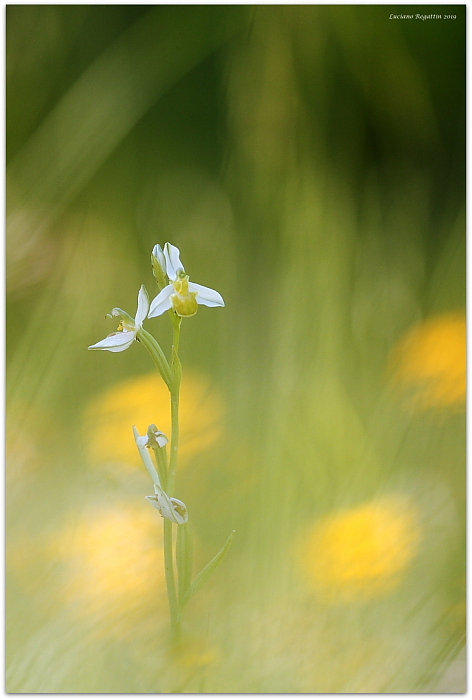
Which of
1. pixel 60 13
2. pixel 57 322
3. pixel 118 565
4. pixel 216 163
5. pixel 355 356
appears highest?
pixel 60 13

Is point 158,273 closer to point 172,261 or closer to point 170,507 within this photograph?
point 172,261

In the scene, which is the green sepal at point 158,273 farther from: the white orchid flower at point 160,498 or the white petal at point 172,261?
the white orchid flower at point 160,498

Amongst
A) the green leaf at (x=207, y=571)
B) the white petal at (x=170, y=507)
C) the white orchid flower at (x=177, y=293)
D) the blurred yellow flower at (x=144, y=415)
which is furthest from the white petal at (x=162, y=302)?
the green leaf at (x=207, y=571)

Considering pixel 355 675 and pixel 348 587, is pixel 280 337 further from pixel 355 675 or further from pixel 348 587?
pixel 355 675

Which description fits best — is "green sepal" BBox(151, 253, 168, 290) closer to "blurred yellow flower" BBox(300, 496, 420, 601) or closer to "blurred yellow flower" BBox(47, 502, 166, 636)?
"blurred yellow flower" BBox(47, 502, 166, 636)

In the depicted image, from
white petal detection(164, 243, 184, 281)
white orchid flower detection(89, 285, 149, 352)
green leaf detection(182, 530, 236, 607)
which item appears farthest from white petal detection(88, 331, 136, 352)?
green leaf detection(182, 530, 236, 607)

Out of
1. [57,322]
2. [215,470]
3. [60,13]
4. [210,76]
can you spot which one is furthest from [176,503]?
[60,13]
